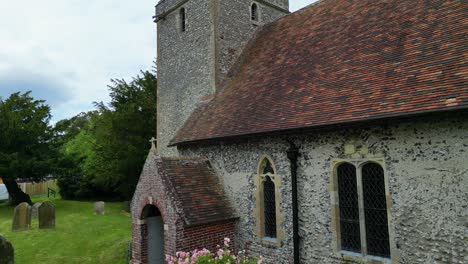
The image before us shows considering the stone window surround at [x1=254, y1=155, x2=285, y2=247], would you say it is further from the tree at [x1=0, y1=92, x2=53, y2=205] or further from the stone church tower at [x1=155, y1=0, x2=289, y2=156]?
the tree at [x1=0, y1=92, x2=53, y2=205]

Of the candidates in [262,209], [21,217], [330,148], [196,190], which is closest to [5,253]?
[196,190]

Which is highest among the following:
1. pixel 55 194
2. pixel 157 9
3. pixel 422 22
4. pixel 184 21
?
pixel 157 9

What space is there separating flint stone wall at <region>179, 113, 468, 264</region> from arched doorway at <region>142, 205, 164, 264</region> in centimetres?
340

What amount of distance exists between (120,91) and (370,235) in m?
21.6

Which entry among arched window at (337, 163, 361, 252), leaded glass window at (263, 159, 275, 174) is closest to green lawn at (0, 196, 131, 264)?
leaded glass window at (263, 159, 275, 174)

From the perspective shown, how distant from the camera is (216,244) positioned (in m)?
9.08

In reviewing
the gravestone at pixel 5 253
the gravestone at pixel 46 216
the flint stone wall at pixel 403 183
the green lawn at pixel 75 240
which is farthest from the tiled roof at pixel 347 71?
the gravestone at pixel 46 216

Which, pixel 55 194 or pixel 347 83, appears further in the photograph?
pixel 55 194

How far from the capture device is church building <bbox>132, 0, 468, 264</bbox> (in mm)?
6168

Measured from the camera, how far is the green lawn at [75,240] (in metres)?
12.0

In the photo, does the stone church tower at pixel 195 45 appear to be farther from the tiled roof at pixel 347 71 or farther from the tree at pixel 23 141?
the tree at pixel 23 141

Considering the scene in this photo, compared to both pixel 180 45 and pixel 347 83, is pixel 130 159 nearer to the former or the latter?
pixel 180 45

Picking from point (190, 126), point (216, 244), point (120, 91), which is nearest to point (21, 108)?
point (120, 91)

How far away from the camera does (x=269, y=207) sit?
9.17m
